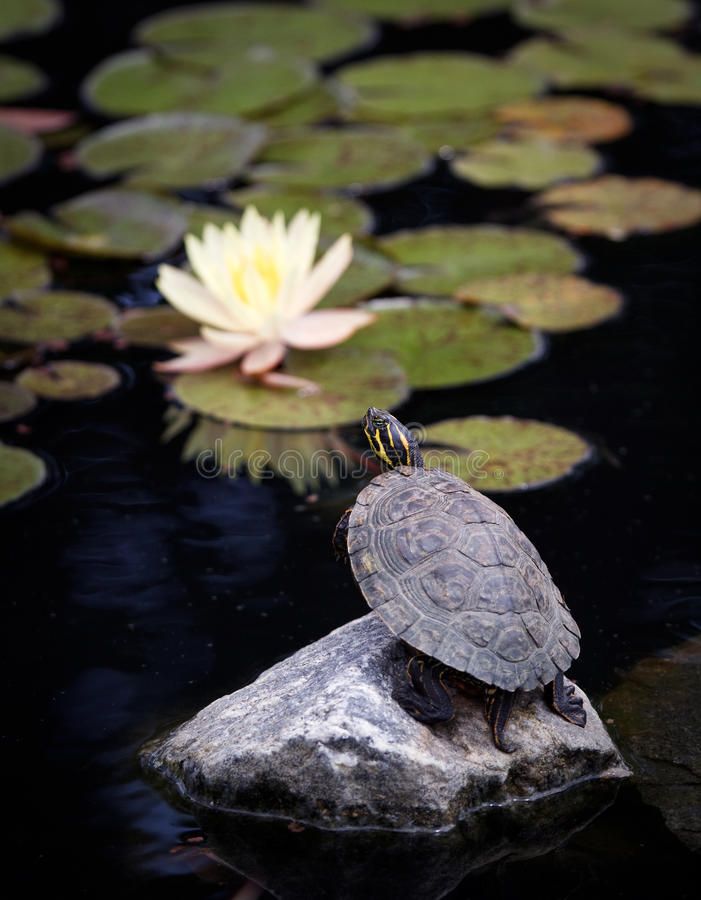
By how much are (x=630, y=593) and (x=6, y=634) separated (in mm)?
2078

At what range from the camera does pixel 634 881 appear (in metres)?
2.77

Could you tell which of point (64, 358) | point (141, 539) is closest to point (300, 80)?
point (64, 358)

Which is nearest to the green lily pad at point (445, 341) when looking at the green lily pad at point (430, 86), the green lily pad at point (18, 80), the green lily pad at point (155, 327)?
the green lily pad at point (155, 327)

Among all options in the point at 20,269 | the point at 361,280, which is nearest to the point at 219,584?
the point at 361,280

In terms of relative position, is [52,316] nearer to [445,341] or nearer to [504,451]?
[445,341]

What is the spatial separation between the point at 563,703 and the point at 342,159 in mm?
4480

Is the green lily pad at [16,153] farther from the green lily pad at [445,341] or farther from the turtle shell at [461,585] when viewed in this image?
the turtle shell at [461,585]

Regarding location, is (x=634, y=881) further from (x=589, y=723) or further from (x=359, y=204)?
(x=359, y=204)

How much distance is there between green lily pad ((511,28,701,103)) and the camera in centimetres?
781

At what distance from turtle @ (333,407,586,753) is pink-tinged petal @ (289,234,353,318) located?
202 cm

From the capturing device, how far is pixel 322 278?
4.96 m

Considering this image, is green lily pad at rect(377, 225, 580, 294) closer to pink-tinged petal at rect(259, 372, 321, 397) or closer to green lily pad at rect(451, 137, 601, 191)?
green lily pad at rect(451, 137, 601, 191)

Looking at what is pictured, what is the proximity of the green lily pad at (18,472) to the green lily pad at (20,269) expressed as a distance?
1.26 metres

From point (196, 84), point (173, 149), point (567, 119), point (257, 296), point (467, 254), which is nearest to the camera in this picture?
point (257, 296)
